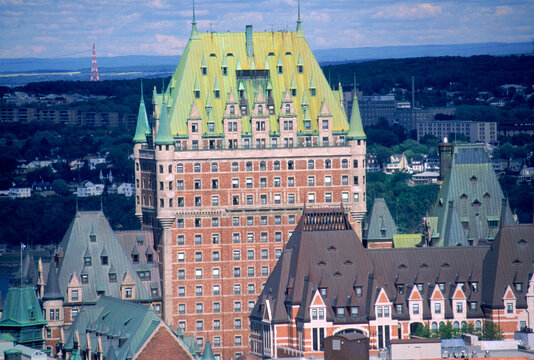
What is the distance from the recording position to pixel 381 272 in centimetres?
19375

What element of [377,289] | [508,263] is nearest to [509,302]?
[508,263]

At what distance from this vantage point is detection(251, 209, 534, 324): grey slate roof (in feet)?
621

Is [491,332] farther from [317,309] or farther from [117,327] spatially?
[117,327]

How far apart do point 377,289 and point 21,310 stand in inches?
1447

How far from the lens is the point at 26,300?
19712cm

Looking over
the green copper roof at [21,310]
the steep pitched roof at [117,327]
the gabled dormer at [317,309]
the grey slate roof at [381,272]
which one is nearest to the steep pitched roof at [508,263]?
the grey slate roof at [381,272]

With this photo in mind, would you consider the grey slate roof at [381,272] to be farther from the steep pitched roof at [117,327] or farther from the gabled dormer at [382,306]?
the steep pitched roof at [117,327]

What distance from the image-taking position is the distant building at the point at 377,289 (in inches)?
7402

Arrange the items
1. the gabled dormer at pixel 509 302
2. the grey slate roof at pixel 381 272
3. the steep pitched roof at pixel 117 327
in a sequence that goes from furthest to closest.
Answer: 1. the gabled dormer at pixel 509 302
2. the grey slate roof at pixel 381 272
3. the steep pitched roof at pixel 117 327

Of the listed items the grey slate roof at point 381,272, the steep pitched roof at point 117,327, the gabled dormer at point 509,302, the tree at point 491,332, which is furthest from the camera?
the gabled dormer at point 509,302

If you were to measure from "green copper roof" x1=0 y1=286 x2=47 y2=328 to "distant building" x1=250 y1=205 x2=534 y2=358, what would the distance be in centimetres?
2241

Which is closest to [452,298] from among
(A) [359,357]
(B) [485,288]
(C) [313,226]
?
(B) [485,288]

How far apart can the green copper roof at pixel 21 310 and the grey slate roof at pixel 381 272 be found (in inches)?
882

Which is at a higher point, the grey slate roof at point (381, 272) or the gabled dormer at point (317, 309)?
the grey slate roof at point (381, 272)
